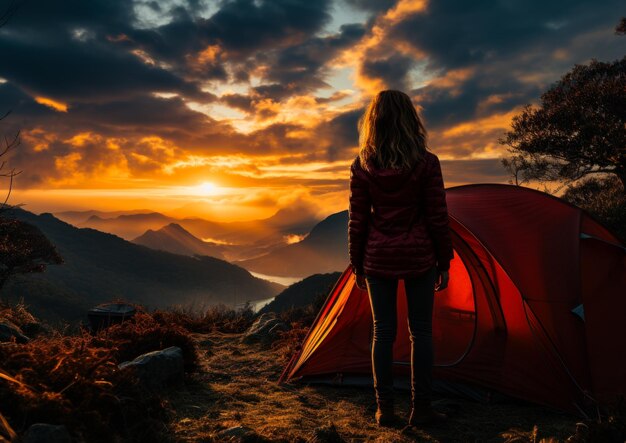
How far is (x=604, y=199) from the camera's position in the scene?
15.2 m

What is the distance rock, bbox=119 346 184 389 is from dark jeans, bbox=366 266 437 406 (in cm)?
253

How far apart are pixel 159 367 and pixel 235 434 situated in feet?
5.99

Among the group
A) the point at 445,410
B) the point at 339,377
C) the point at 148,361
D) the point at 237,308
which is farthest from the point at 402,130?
the point at 237,308

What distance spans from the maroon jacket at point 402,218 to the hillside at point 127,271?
235ft

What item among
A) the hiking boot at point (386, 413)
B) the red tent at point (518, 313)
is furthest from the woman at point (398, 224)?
the red tent at point (518, 313)

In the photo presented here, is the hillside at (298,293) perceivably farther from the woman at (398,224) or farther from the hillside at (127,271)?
the hillside at (127,271)

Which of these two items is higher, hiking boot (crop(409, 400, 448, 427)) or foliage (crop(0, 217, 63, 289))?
foliage (crop(0, 217, 63, 289))

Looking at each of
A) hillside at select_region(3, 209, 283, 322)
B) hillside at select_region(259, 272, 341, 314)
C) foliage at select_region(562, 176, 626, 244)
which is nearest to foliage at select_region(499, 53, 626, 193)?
foliage at select_region(562, 176, 626, 244)

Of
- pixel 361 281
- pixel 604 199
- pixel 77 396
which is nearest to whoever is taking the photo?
pixel 77 396

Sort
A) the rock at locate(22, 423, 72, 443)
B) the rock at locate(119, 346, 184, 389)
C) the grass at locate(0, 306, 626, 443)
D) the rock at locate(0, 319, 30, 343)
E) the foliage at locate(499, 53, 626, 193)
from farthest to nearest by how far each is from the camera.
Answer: the foliage at locate(499, 53, 626, 193)
the rock at locate(0, 319, 30, 343)
the rock at locate(119, 346, 184, 389)
the grass at locate(0, 306, 626, 443)
the rock at locate(22, 423, 72, 443)

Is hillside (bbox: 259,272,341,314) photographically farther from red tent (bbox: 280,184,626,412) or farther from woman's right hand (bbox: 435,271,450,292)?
woman's right hand (bbox: 435,271,450,292)

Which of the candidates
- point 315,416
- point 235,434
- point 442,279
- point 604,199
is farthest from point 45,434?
point 604,199

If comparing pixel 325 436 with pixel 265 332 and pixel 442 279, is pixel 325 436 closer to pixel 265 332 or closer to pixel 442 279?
pixel 442 279

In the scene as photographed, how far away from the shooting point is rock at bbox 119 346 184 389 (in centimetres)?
508
